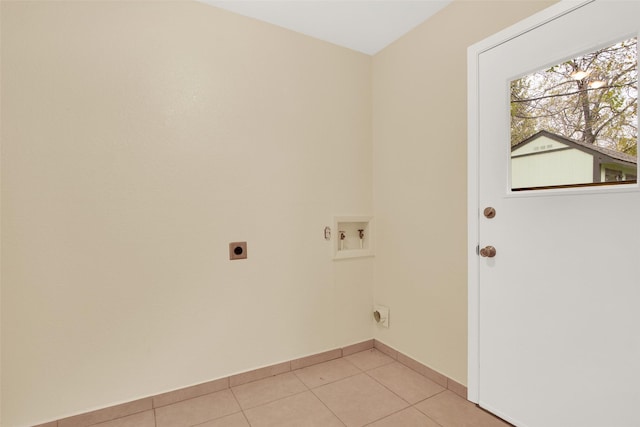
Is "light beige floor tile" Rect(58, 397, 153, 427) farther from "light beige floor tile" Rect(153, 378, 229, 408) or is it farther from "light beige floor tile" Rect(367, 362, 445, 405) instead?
"light beige floor tile" Rect(367, 362, 445, 405)

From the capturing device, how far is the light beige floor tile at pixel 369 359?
214 centimetres

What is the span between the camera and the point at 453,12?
5.93 feet

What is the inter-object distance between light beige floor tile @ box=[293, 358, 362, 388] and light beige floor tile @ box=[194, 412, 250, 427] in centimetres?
46

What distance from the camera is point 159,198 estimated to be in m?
1.71

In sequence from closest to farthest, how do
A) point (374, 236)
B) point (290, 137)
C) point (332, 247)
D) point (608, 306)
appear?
point (608, 306) → point (290, 137) → point (332, 247) → point (374, 236)

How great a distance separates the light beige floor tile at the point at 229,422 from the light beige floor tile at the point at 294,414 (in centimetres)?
3

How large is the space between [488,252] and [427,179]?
1.99ft

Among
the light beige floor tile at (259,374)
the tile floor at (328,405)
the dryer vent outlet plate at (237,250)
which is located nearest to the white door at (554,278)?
the tile floor at (328,405)

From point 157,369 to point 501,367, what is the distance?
1.85m

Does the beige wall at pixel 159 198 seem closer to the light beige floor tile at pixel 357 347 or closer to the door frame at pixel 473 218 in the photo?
the light beige floor tile at pixel 357 347

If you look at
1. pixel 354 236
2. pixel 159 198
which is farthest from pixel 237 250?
pixel 354 236

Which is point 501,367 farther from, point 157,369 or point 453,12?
point 453,12

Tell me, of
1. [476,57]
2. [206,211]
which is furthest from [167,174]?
[476,57]

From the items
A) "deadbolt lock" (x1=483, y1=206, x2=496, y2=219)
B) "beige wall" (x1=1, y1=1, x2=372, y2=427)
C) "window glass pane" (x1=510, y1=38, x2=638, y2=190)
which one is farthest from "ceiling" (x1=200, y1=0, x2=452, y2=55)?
"deadbolt lock" (x1=483, y1=206, x2=496, y2=219)
